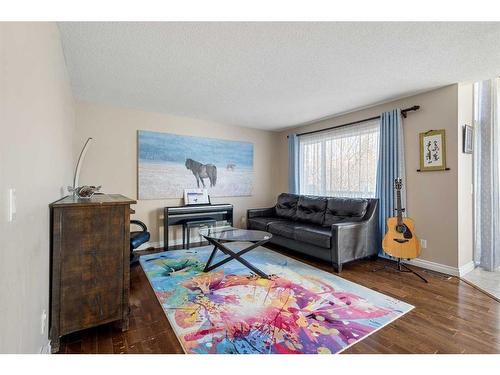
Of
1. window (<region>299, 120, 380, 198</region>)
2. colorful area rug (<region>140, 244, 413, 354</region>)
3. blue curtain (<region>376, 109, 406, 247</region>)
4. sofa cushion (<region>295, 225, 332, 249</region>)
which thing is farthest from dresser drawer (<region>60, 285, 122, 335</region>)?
window (<region>299, 120, 380, 198</region>)

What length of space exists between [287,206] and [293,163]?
1.00m

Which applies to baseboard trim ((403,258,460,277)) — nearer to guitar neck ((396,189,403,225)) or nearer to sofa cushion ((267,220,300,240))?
guitar neck ((396,189,403,225))

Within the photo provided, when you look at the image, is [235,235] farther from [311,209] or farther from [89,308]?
[89,308]

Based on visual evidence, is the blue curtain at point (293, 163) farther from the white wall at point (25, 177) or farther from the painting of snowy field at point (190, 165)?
the white wall at point (25, 177)

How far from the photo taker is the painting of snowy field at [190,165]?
4.04 meters

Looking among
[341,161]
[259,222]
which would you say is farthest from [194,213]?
[341,161]

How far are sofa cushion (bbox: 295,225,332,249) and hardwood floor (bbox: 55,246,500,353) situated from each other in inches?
25.6

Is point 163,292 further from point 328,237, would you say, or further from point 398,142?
point 398,142

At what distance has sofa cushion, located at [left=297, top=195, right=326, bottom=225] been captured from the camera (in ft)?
12.9

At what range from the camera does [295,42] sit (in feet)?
6.56

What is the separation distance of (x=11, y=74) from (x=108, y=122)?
322 centimetres

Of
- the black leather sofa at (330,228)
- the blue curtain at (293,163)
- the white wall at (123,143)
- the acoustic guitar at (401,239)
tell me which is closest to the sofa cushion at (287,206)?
the black leather sofa at (330,228)

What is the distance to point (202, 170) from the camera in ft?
15.0
